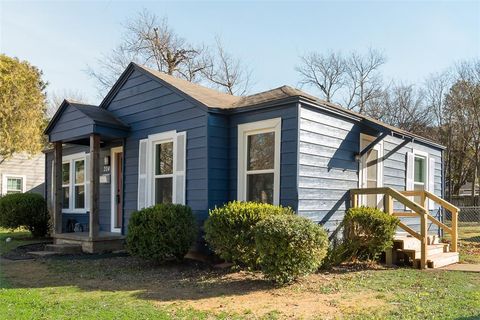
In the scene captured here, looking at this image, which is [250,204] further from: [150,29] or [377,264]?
[150,29]

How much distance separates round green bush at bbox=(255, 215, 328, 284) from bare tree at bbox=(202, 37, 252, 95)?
79.7 feet

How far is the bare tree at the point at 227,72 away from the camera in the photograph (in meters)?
29.5

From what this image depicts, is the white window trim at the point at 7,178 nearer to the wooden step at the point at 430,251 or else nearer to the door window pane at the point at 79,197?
the door window pane at the point at 79,197

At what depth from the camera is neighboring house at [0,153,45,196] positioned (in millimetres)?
21000

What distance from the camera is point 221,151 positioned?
8078mm

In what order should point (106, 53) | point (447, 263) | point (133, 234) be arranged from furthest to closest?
point (106, 53), point (447, 263), point (133, 234)

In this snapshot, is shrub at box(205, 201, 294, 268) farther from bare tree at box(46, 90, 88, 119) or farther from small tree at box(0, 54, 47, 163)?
bare tree at box(46, 90, 88, 119)

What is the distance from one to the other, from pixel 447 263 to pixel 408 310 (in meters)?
4.12

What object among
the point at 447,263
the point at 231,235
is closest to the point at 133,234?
the point at 231,235

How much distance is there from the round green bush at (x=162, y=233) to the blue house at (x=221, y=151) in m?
0.52

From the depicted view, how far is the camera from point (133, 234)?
7473mm

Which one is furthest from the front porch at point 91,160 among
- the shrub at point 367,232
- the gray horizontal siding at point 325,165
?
the shrub at point 367,232

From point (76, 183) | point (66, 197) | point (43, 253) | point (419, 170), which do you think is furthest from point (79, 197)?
point (419, 170)

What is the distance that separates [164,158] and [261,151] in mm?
2336
